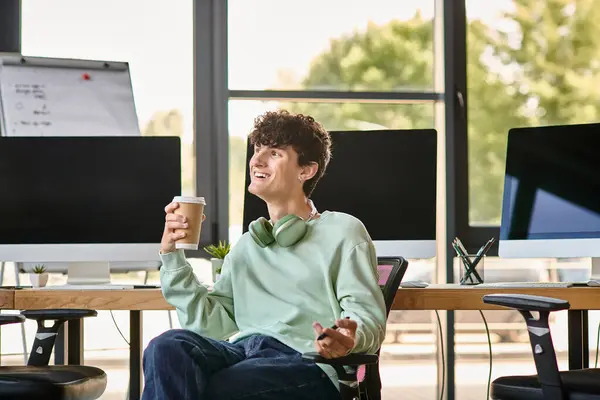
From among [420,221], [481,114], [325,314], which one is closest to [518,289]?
[420,221]

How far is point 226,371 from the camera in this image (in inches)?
70.9

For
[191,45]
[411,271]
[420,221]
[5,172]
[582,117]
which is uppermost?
[191,45]

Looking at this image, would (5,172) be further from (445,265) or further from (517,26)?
(517,26)

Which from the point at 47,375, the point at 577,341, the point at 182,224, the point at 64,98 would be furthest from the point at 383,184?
the point at 64,98

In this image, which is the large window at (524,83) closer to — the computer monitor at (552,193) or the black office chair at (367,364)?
the computer monitor at (552,193)

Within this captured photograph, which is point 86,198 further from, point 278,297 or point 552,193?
point 552,193

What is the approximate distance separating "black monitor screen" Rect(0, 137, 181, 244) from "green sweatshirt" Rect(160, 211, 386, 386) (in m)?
0.90

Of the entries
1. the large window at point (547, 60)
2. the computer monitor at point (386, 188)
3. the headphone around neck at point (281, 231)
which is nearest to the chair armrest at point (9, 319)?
the headphone around neck at point (281, 231)

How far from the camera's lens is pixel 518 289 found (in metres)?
2.59

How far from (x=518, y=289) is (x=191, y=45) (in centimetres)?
229

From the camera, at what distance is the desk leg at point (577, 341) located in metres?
2.70

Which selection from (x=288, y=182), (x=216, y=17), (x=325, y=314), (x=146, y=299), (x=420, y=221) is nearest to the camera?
(x=325, y=314)

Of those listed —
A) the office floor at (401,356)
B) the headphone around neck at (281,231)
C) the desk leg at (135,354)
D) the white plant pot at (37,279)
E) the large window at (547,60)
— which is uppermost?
the large window at (547,60)

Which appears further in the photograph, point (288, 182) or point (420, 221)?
point (420, 221)
